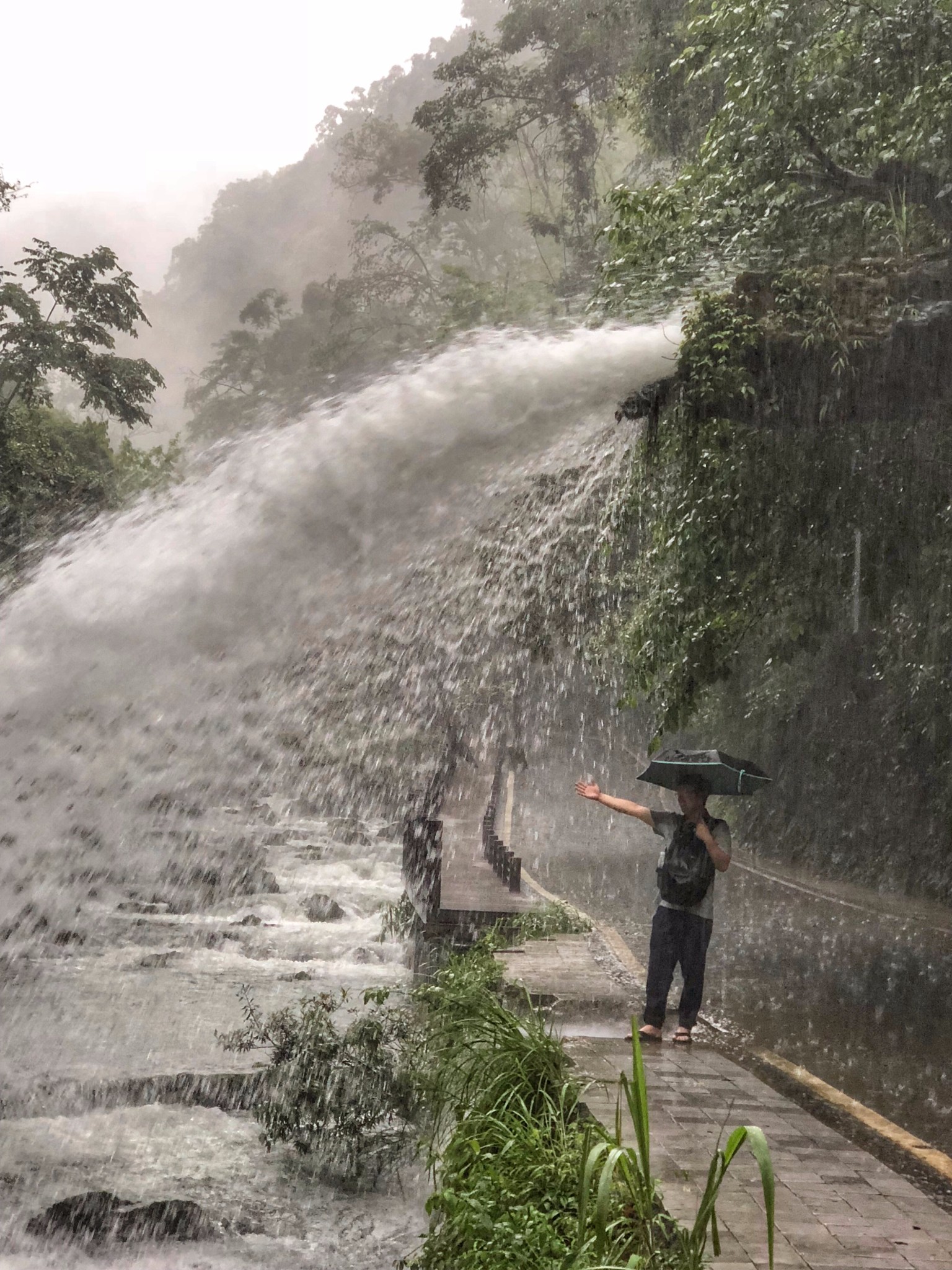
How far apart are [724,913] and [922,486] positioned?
22.0 ft

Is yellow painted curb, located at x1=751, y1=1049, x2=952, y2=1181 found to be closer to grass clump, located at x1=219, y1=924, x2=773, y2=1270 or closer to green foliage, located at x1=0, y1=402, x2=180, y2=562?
grass clump, located at x1=219, y1=924, x2=773, y2=1270

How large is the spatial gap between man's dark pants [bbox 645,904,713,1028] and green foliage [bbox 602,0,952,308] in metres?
4.24

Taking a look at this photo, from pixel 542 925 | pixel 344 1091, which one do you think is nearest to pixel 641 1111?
pixel 344 1091

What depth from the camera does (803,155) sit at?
9156 mm

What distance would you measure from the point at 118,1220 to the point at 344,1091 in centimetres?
114

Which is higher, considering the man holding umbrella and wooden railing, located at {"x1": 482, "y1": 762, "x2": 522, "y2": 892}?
the man holding umbrella

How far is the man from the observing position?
21.5 feet

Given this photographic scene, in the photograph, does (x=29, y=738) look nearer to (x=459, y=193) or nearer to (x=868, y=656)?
(x=868, y=656)

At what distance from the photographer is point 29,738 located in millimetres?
4941

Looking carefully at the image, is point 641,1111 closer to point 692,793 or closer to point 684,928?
point 684,928

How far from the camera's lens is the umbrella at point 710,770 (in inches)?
270

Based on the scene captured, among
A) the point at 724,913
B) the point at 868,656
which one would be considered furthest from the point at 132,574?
the point at 868,656

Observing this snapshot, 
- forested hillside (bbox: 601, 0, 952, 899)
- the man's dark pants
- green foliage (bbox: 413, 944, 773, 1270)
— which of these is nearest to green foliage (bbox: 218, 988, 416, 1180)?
green foliage (bbox: 413, 944, 773, 1270)

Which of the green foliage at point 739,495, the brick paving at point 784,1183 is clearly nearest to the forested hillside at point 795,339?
the green foliage at point 739,495
